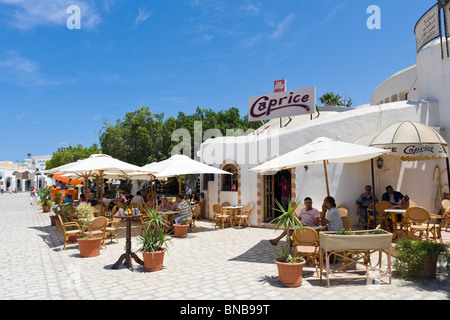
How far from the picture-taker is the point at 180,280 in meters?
5.26

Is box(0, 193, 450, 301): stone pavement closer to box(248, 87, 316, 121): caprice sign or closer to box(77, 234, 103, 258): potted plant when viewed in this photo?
box(77, 234, 103, 258): potted plant

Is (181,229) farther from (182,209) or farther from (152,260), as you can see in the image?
(152,260)

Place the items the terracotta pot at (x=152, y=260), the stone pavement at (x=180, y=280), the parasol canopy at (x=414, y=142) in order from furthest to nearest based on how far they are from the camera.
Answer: the parasol canopy at (x=414, y=142) < the terracotta pot at (x=152, y=260) < the stone pavement at (x=180, y=280)

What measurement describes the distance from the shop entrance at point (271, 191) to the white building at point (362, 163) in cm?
4

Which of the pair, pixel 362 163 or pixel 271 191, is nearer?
pixel 362 163

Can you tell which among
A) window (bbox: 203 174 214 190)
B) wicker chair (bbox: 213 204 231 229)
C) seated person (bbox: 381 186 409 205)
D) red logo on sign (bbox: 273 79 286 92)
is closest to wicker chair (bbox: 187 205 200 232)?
wicker chair (bbox: 213 204 231 229)

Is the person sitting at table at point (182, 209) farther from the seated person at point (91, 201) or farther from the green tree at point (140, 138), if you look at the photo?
the green tree at point (140, 138)

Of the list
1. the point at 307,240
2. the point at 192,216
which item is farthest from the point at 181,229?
the point at 307,240

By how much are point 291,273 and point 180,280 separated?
6.19ft

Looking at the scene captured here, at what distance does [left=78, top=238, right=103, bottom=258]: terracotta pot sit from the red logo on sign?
34.9 ft

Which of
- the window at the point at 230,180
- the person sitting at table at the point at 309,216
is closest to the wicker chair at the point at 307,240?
the person sitting at table at the point at 309,216

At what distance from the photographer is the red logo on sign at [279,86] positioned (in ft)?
47.4

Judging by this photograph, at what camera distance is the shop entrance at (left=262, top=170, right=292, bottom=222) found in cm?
1223
